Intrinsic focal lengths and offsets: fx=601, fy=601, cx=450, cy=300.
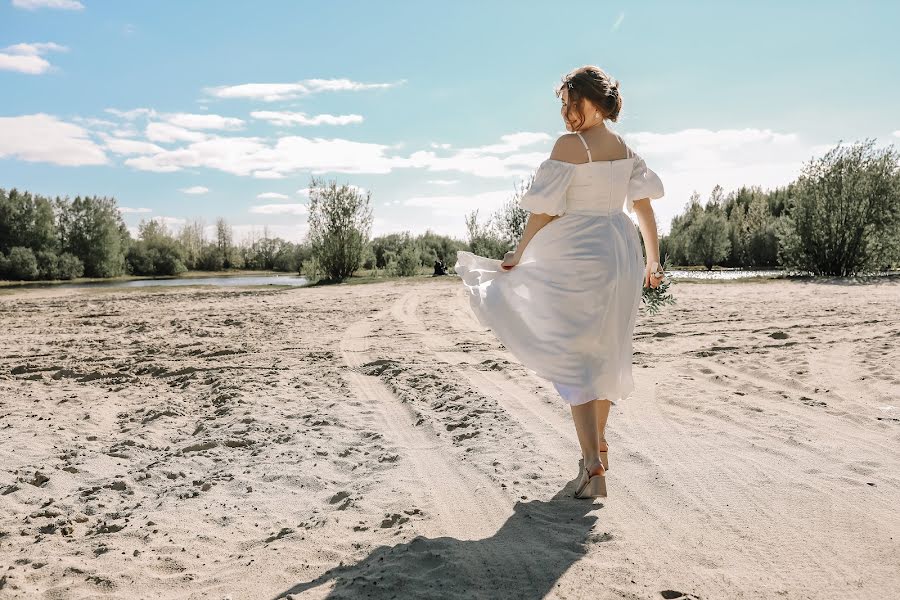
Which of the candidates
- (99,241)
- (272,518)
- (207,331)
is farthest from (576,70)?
(99,241)

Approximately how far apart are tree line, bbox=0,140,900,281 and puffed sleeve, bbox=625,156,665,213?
65.6ft

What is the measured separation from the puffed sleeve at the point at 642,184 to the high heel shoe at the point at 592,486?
63.4 inches

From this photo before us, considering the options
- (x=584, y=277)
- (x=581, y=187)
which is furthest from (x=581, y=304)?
(x=581, y=187)

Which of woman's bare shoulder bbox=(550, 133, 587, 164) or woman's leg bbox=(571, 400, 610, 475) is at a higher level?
woman's bare shoulder bbox=(550, 133, 587, 164)

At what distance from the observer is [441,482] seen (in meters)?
3.79

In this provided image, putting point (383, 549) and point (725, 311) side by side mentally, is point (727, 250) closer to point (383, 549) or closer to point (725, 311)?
point (725, 311)

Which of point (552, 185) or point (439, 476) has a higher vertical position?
point (552, 185)

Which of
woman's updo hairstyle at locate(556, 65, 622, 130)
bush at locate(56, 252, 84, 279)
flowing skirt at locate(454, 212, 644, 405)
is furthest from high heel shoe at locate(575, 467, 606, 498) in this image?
bush at locate(56, 252, 84, 279)

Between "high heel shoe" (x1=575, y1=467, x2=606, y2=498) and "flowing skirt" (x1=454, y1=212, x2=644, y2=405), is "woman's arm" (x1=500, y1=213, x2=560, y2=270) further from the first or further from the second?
"high heel shoe" (x1=575, y1=467, x2=606, y2=498)

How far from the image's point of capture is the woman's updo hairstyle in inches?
130

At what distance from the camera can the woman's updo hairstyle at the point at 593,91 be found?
10.9 ft

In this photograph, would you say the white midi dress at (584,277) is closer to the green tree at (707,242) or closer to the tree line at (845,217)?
the tree line at (845,217)

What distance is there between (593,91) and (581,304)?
3.87 feet

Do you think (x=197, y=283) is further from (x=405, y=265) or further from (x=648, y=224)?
(x=648, y=224)
